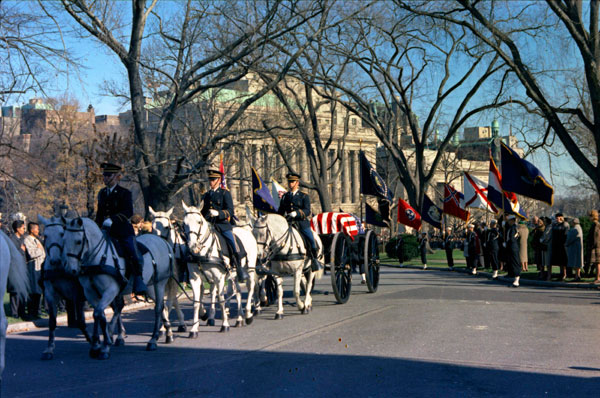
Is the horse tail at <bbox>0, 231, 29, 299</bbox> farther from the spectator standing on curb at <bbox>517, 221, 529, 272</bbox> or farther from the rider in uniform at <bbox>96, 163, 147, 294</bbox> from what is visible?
the spectator standing on curb at <bbox>517, 221, 529, 272</bbox>

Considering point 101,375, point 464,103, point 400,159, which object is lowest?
point 101,375

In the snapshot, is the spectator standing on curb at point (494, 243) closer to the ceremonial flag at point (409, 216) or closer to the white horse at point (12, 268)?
the ceremonial flag at point (409, 216)

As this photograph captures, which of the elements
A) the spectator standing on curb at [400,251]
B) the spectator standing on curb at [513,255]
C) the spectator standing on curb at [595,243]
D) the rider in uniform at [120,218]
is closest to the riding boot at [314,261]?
the rider in uniform at [120,218]

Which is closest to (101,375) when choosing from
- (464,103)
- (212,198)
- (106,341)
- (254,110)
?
(106,341)

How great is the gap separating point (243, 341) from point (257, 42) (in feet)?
34.8

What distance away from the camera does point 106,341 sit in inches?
407

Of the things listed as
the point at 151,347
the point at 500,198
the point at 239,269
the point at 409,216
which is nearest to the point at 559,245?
the point at 500,198

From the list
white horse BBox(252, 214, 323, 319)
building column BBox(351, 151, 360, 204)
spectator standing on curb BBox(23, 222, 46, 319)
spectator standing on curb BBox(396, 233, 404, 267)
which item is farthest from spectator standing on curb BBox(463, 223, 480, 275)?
building column BBox(351, 151, 360, 204)

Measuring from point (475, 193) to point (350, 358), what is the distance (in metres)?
24.8

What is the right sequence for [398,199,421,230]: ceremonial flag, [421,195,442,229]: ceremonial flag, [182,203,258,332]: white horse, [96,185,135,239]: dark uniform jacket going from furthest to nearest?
[421,195,442,229]: ceremonial flag → [398,199,421,230]: ceremonial flag → [182,203,258,332]: white horse → [96,185,135,239]: dark uniform jacket

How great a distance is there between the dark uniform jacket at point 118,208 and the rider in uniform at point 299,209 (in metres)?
4.84

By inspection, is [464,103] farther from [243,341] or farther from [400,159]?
[243,341]

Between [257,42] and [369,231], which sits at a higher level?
[257,42]

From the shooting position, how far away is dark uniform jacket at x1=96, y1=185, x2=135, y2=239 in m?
10.7
